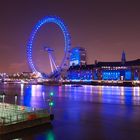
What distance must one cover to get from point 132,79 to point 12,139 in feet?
427

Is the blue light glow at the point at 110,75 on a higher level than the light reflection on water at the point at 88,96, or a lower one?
higher

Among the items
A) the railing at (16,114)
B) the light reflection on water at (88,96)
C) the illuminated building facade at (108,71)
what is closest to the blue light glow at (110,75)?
the illuminated building facade at (108,71)

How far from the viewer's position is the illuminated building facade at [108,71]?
149 metres

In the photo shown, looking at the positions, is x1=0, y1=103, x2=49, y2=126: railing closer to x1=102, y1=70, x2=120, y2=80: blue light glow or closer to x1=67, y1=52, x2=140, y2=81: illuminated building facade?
x1=67, y1=52, x2=140, y2=81: illuminated building facade

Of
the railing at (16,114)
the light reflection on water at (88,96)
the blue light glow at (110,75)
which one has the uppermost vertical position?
the blue light glow at (110,75)

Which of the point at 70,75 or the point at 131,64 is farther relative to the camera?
the point at 70,75

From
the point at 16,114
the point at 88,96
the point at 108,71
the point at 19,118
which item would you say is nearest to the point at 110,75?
the point at 108,71

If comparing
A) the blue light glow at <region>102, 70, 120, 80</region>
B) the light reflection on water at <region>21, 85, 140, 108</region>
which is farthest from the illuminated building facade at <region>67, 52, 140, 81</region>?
the light reflection on water at <region>21, 85, 140, 108</region>

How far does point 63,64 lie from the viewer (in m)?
93.0

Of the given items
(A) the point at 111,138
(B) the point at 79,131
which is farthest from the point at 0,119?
(A) the point at 111,138

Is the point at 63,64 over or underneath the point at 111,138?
over

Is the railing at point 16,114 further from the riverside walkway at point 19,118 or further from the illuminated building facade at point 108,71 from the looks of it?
the illuminated building facade at point 108,71

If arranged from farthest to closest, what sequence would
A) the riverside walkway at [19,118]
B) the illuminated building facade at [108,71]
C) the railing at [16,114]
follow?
the illuminated building facade at [108,71] < the railing at [16,114] < the riverside walkway at [19,118]

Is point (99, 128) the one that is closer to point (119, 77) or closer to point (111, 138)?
point (111, 138)
